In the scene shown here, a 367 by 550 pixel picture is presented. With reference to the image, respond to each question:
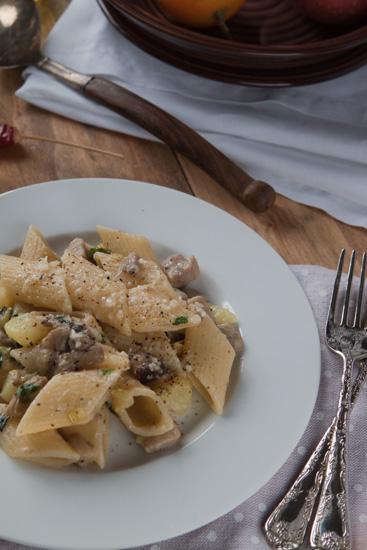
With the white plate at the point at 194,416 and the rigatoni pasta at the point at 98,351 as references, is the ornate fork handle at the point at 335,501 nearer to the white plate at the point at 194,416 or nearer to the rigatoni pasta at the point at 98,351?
the white plate at the point at 194,416

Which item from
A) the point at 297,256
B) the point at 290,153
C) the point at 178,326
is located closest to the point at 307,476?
the point at 178,326

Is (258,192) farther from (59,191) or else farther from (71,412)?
(71,412)

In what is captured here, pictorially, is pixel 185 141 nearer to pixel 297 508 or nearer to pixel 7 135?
pixel 7 135

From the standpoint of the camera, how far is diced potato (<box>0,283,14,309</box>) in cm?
168

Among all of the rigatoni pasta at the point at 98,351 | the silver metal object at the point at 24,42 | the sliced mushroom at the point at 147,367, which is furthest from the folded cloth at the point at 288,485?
the silver metal object at the point at 24,42

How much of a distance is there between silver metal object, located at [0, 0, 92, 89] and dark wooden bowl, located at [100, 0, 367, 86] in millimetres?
218

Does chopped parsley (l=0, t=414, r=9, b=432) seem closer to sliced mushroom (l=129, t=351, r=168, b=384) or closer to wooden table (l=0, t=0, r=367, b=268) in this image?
sliced mushroom (l=129, t=351, r=168, b=384)

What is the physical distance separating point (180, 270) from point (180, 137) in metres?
0.57

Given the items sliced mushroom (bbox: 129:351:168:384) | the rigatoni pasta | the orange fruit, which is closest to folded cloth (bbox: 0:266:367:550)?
the rigatoni pasta

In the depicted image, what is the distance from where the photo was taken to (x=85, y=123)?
2.37 metres

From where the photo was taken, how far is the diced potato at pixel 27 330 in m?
1.57

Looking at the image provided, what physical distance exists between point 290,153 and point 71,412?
3.95ft

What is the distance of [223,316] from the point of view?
1805 mm

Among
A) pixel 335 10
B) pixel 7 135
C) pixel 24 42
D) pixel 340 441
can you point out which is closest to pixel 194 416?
pixel 340 441
